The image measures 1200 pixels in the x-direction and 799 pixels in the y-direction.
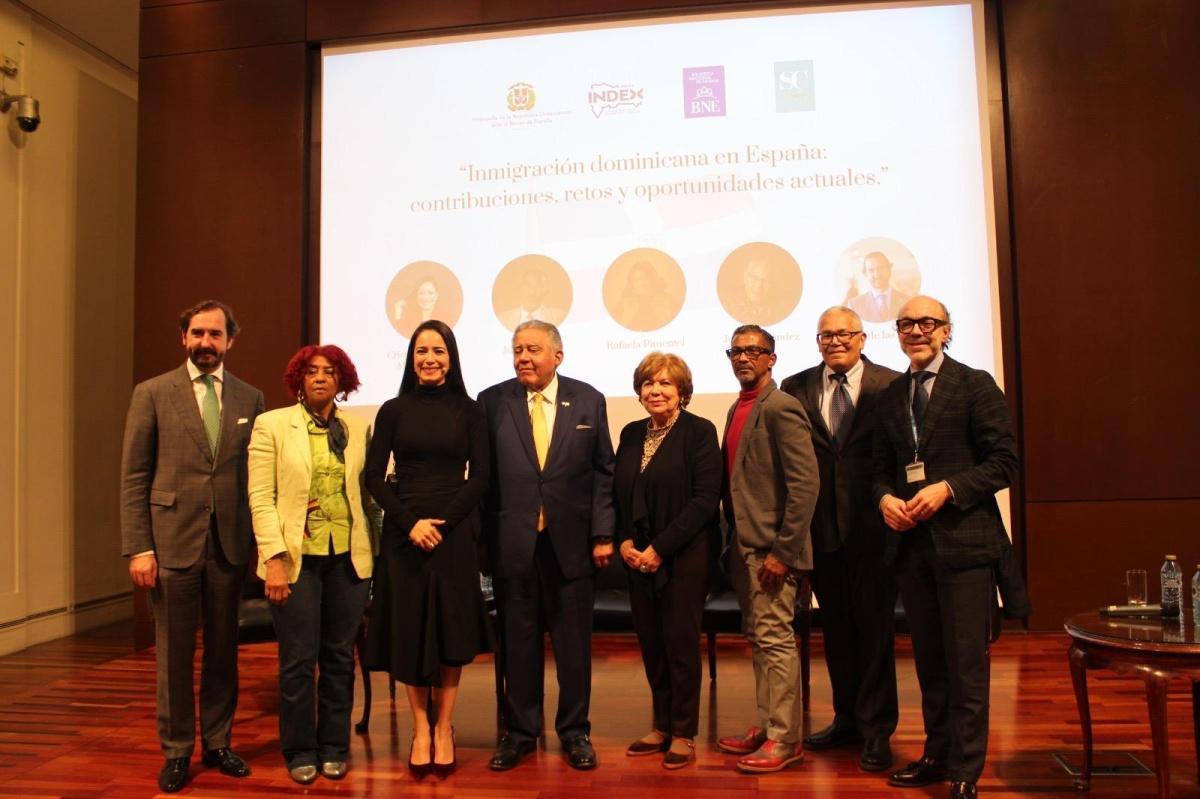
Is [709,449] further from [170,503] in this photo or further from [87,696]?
[87,696]

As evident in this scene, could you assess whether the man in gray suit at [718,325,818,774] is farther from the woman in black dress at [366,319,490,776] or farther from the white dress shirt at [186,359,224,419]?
the white dress shirt at [186,359,224,419]

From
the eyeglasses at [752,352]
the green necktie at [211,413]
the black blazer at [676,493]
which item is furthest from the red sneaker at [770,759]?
the green necktie at [211,413]

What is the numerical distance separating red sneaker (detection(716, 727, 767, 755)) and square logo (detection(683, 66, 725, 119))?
11.0 feet

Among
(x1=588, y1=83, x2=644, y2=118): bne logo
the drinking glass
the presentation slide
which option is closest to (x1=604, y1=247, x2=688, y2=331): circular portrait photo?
the presentation slide

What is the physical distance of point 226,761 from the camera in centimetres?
310

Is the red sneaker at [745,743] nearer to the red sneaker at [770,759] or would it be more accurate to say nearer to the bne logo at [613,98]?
the red sneaker at [770,759]

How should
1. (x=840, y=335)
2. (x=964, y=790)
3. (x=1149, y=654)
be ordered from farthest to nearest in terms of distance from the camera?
(x=840, y=335) < (x=964, y=790) < (x=1149, y=654)

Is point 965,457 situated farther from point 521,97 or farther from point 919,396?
point 521,97

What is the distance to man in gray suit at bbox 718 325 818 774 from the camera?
299cm

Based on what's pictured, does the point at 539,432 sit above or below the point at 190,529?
above

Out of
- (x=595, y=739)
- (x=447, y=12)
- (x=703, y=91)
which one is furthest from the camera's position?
(x=447, y=12)

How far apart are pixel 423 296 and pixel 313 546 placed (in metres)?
2.56

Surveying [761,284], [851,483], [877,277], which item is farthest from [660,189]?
[851,483]

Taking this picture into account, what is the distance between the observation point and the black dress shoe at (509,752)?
10.2 ft
